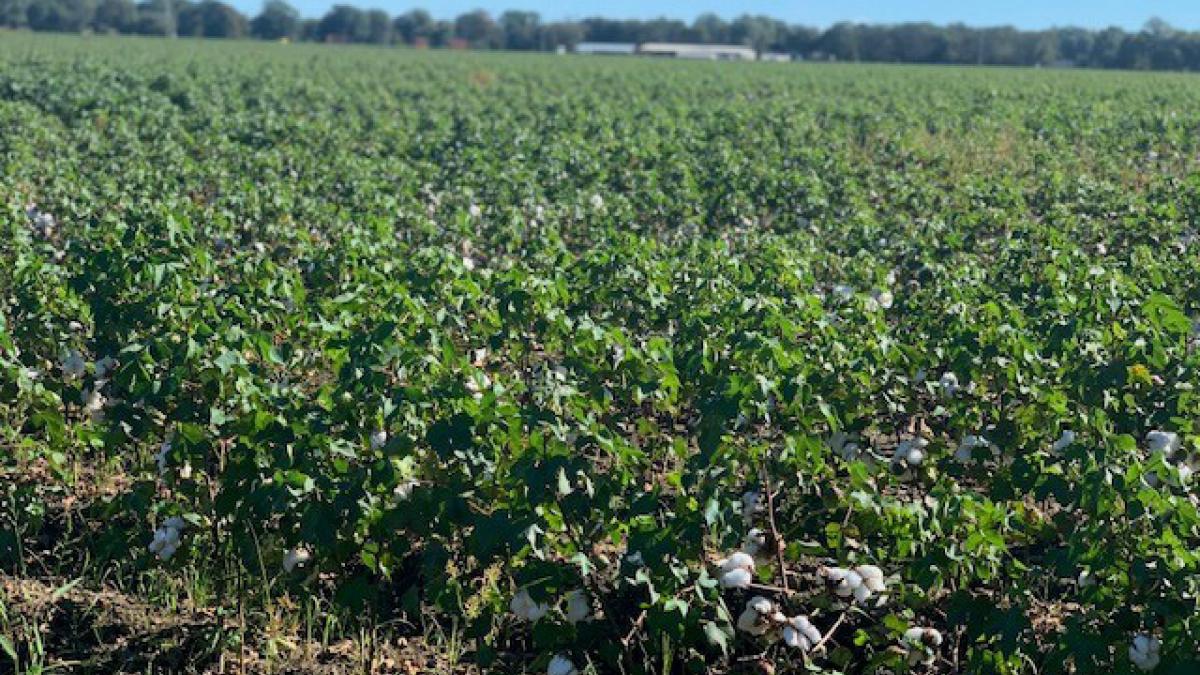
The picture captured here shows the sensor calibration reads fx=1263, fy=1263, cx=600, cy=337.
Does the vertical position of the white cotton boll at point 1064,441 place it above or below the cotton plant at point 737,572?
above

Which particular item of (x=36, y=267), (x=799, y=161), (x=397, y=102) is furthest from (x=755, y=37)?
(x=36, y=267)

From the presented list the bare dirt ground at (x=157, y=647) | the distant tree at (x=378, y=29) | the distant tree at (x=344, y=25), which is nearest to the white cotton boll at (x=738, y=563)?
the bare dirt ground at (x=157, y=647)

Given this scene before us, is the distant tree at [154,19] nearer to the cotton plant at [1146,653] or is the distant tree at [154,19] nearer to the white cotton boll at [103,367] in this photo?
the white cotton boll at [103,367]

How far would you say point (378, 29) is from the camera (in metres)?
120

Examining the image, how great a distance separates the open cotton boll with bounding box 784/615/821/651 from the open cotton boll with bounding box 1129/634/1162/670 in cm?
97

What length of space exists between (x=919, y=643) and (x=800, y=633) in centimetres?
40

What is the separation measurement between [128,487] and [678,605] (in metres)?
3.33

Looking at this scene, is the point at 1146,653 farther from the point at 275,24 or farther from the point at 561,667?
the point at 275,24

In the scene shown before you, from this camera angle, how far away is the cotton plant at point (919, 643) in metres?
4.14

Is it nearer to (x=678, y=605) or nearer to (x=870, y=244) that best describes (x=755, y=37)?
(x=870, y=244)

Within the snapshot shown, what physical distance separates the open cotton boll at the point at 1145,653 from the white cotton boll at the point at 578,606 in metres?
1.67

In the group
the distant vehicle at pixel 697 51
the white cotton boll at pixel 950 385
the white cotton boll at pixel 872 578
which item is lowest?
the white cotton boll at pixel 872 578

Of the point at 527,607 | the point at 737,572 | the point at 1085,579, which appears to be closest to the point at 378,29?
the point at 527,607

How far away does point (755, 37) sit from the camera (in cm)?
11756
